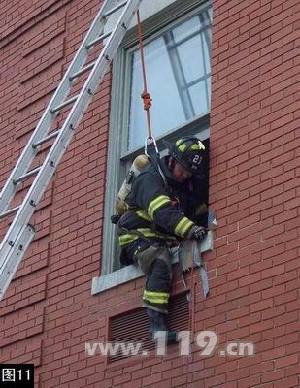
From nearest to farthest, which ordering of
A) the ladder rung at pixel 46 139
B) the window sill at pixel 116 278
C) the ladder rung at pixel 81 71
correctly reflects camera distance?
the ladder rung at pixel 46 139
the ladder rung at pixel 81 71
the window sill at pixel 116 278

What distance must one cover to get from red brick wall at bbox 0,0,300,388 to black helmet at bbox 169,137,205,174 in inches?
5.8

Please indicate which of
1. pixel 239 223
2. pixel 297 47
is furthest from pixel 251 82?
pixel 239 223

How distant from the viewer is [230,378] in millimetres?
8188

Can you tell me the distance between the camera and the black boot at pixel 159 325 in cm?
880

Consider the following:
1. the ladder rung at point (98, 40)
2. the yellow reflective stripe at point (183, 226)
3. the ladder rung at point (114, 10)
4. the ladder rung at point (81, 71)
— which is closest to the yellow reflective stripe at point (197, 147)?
the yellow reflective stripe at point (183, 226)

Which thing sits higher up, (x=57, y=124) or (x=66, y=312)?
(x=57, y=124)

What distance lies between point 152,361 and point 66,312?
4.11ft

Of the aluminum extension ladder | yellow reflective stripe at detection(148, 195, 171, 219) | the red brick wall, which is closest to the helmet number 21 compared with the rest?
the red brick wall

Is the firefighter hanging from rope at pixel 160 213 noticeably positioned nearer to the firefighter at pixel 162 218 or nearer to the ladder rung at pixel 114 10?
the firefighter at pixel 162 218

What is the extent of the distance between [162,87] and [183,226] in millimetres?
2027

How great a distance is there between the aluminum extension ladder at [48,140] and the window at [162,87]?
785 mm

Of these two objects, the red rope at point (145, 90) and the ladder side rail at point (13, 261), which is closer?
the ladder side rail at point (13, 261)

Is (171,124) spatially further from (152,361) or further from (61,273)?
(152,361)

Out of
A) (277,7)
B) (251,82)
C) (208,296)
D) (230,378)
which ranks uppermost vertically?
(277,7)
